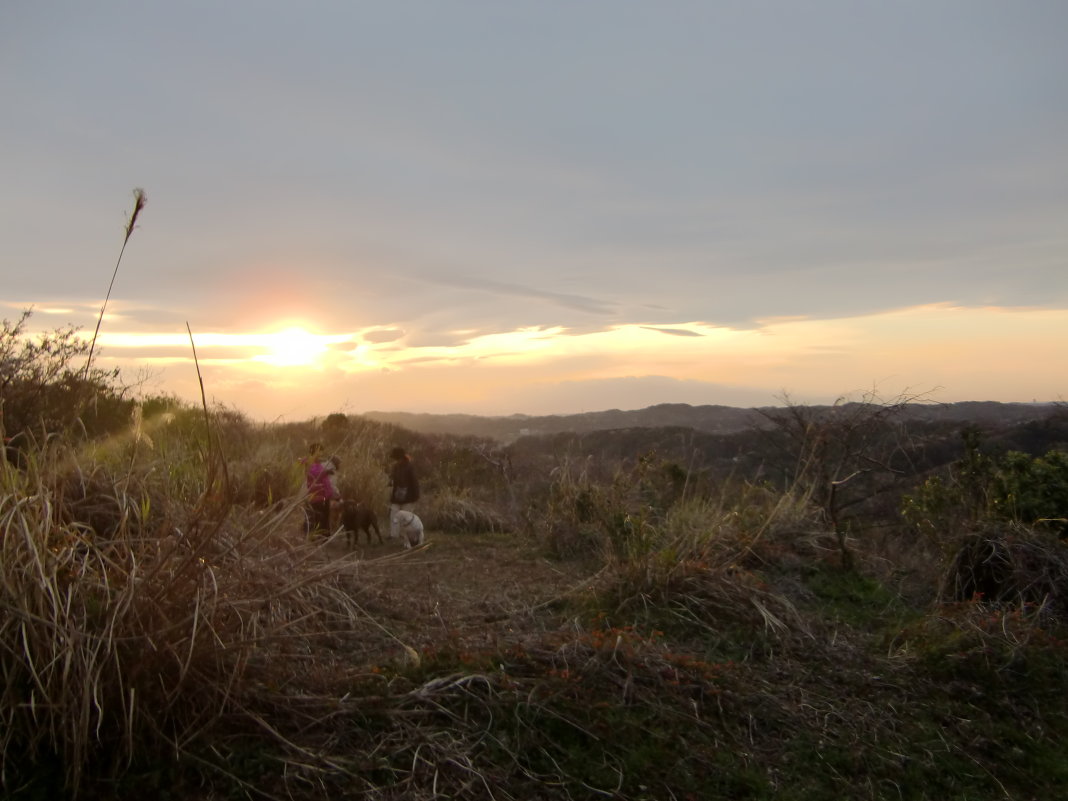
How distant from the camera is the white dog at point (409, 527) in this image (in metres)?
10.1

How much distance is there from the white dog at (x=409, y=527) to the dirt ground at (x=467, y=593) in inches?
21.8

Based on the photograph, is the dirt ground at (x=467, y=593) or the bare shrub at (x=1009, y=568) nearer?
the dirt ground at (x=467, y=593)

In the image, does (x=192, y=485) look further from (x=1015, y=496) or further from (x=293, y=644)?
(x=1015, y=496)

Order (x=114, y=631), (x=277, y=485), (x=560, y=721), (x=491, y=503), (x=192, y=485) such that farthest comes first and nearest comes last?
(x=491, y=503), (x=277, y=485), (x=192, y=485), (x=560, y=721), (x=114, y=631)

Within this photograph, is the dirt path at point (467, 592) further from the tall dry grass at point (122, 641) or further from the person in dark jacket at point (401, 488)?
the person in dark jacket at point (401, 488)

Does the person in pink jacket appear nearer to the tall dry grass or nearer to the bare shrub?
the tall dry grass

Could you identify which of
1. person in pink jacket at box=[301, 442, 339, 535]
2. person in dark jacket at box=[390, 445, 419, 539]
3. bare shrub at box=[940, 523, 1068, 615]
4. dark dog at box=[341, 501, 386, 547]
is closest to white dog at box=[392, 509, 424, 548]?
person in dark jacket at box=[390, 445, 419, 539]

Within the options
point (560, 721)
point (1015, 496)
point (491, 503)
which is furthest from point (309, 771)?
point (491, 503)

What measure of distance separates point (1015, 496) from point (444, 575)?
5.01m

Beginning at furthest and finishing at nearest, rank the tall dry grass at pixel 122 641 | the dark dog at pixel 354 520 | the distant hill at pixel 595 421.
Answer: the distant hill at pixel 595 421, the dark dog at pixel 354 520, the tall dry grass at pixel 122 641

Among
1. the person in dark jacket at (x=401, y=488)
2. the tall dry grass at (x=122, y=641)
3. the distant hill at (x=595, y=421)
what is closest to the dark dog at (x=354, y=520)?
the person in dark jacket at (x=401, y=488)

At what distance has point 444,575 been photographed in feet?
25.4

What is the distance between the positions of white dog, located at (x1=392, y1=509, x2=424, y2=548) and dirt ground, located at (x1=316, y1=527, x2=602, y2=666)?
1.81ft

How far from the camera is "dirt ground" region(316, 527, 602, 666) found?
205 inches
